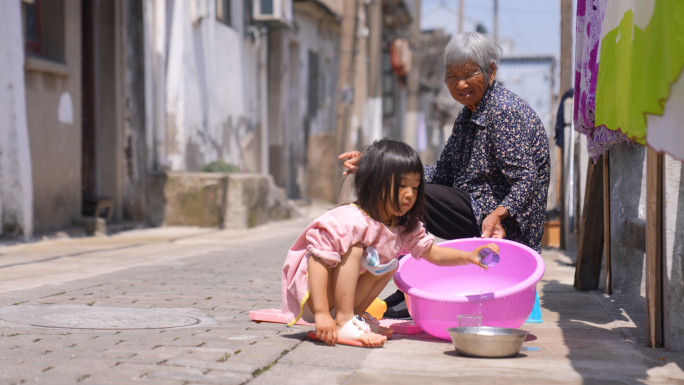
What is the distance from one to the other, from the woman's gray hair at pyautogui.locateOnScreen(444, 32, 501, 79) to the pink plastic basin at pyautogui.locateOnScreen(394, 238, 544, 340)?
35.1 inches

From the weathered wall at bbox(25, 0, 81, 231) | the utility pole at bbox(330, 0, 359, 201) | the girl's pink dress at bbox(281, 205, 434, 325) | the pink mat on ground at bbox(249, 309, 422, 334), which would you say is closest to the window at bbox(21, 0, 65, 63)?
the weathered wall at bbox(25, 0, 81, 231)

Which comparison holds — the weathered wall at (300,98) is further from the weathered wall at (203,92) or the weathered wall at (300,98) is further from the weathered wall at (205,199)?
the weathered wall at (205,199)

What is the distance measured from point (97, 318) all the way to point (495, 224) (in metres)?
1.91

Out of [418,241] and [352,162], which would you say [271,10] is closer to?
[352,162]

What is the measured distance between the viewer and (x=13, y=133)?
291 inches

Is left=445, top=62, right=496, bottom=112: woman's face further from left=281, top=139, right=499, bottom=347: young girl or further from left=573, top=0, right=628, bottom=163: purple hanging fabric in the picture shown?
left=281, top=139, right=499, bottom=347: young girl

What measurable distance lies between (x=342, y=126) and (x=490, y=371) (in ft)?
44.7

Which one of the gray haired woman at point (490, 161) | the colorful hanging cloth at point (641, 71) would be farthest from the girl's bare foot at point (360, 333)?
the colorful hanging cloth at point (641, 71)

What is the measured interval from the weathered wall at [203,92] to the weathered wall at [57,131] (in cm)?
197

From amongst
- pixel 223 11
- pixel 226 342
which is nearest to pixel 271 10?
pixel 223 11

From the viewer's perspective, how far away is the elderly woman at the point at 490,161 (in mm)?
3736

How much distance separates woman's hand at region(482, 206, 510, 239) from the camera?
3.58 meters

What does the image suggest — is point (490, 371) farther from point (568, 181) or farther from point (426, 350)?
point (568, 181)

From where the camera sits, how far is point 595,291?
489 cm
